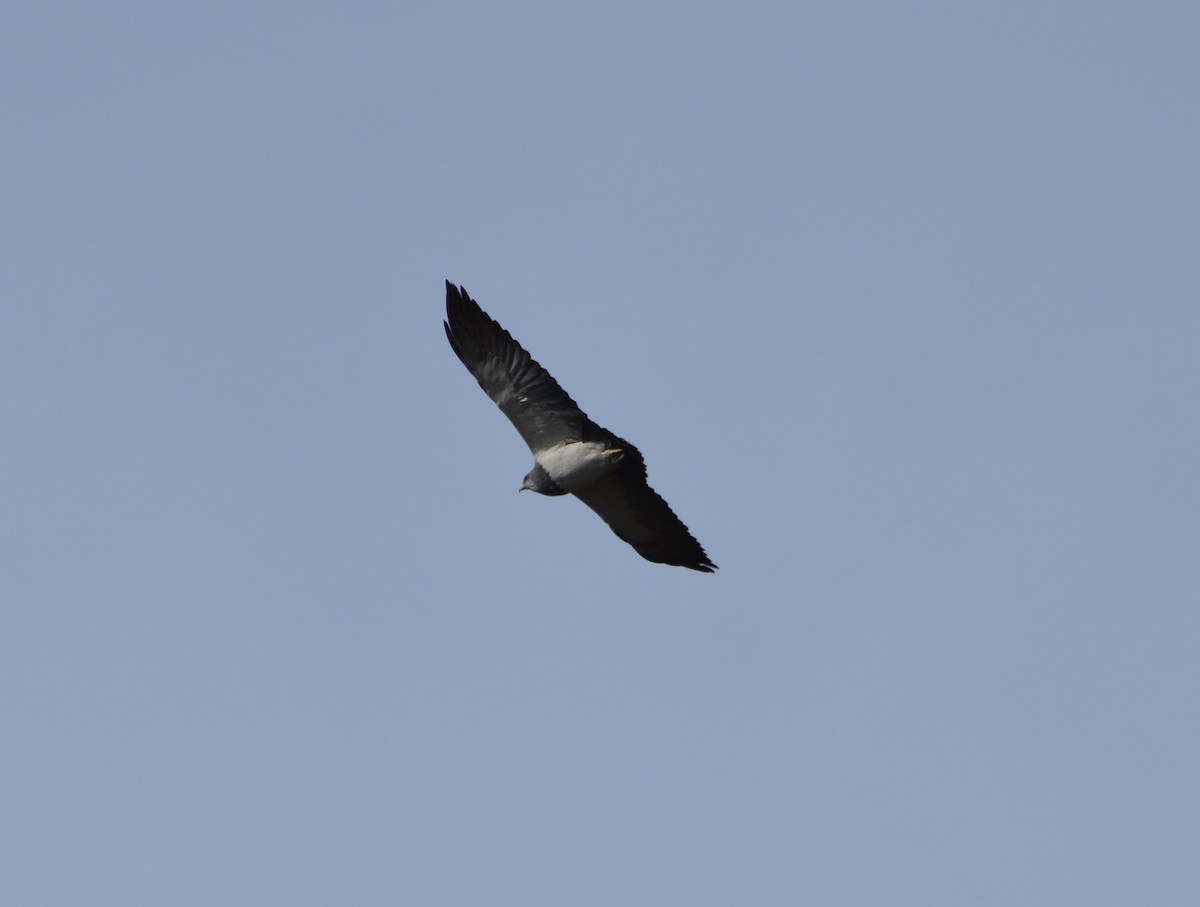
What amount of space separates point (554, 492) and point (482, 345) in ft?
7.45

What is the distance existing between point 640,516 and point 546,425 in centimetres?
198

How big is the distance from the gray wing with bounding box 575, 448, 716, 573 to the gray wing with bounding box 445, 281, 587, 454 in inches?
32.8

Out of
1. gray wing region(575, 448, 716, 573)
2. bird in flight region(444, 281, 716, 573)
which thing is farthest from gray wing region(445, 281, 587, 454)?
gray wing region(575, 448, 716, 573)

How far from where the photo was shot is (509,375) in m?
27.8

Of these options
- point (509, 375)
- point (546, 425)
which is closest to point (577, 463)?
point (546, 425)

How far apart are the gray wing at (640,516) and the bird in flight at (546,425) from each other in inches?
0.8

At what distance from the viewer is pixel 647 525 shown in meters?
28.9

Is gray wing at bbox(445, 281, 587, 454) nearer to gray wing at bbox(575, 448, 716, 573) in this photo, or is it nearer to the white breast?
the white breast

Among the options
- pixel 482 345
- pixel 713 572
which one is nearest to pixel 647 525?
pixel 713 572

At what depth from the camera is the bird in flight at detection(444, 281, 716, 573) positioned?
90.6ft

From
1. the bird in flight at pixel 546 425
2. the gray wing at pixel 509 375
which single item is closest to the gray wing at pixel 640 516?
the bird in flight at pixel 546 425

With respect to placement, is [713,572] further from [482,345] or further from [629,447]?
[482,345]

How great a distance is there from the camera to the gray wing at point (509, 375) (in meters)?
27.6

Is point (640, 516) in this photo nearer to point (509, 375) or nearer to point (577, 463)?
point (577, 463)
